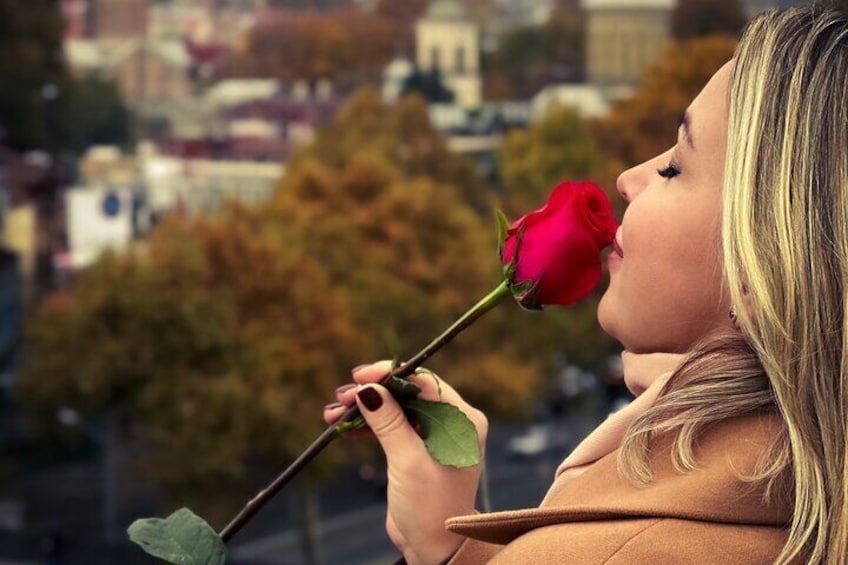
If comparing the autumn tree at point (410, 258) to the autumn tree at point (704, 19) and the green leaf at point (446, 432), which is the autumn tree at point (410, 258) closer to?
the autumn tree at point (704, 19)

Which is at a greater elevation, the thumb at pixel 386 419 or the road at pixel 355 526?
the thumb at pixel 386 419

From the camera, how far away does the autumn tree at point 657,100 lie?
96.0ft

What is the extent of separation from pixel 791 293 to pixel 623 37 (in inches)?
1335

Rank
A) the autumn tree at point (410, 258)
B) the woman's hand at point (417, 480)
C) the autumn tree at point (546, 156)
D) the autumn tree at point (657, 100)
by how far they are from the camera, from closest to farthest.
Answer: the woman's hand at point (417, 480) < the autumn tree at point (410, 258) < the autumn tree at point (657, 100) < the autumn tree at point (546, 156)

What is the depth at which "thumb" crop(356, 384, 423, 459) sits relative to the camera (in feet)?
4.98

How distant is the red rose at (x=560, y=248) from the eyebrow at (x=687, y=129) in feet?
0.26

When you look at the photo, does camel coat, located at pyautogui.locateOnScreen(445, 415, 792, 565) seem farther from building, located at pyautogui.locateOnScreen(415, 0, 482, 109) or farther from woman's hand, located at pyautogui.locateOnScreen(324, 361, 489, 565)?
building, located at pyautogui.locateOnScreen(415, 0, 482, 109)

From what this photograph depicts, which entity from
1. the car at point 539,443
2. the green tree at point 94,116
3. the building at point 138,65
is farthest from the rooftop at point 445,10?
the car at point 539,443

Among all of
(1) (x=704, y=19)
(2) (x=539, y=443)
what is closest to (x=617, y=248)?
(1) (x=704, y=19)

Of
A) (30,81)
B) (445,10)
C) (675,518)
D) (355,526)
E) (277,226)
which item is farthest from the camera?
(445,10)

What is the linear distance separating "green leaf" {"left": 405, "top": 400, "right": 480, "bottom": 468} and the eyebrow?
0.89ft

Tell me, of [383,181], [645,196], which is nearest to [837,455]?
[645,196]

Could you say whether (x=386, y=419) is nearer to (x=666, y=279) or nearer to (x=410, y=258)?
(x=666, y=279)

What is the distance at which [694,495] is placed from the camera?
1.31m
